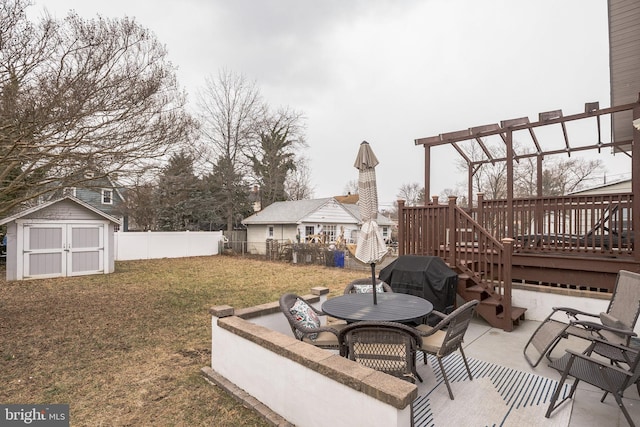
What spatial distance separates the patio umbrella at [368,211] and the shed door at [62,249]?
11594 millimetres

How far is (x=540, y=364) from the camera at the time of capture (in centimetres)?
361

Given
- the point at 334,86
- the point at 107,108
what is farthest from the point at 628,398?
the point at 334,86

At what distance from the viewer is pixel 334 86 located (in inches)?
562

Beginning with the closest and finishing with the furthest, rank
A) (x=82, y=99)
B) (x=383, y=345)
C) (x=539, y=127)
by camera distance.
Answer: (x=383, y=345), (x=82, y=99), (x=539, y=127)

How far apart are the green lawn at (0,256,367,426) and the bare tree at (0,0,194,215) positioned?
2307mm

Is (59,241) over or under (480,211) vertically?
under

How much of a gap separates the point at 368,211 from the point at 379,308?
46.4 inches

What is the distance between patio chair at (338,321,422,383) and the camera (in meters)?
2.62

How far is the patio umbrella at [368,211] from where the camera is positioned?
383cm

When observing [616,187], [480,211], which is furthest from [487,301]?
[616,187]

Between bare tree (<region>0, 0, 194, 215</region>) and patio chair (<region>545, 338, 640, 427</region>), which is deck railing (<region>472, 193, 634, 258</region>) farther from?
bare tree (<region>0, 0, 194, 215</region>)

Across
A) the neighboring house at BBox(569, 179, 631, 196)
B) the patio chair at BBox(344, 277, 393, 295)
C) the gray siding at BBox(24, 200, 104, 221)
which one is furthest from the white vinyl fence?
the neighboring house at BBox(569, 179, 631, 196)

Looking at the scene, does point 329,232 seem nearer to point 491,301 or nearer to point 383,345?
point 491,301

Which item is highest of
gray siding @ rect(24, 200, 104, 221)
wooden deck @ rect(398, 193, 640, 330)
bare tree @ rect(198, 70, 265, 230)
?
bare tree @ rect(198, 70, 265, 230)
